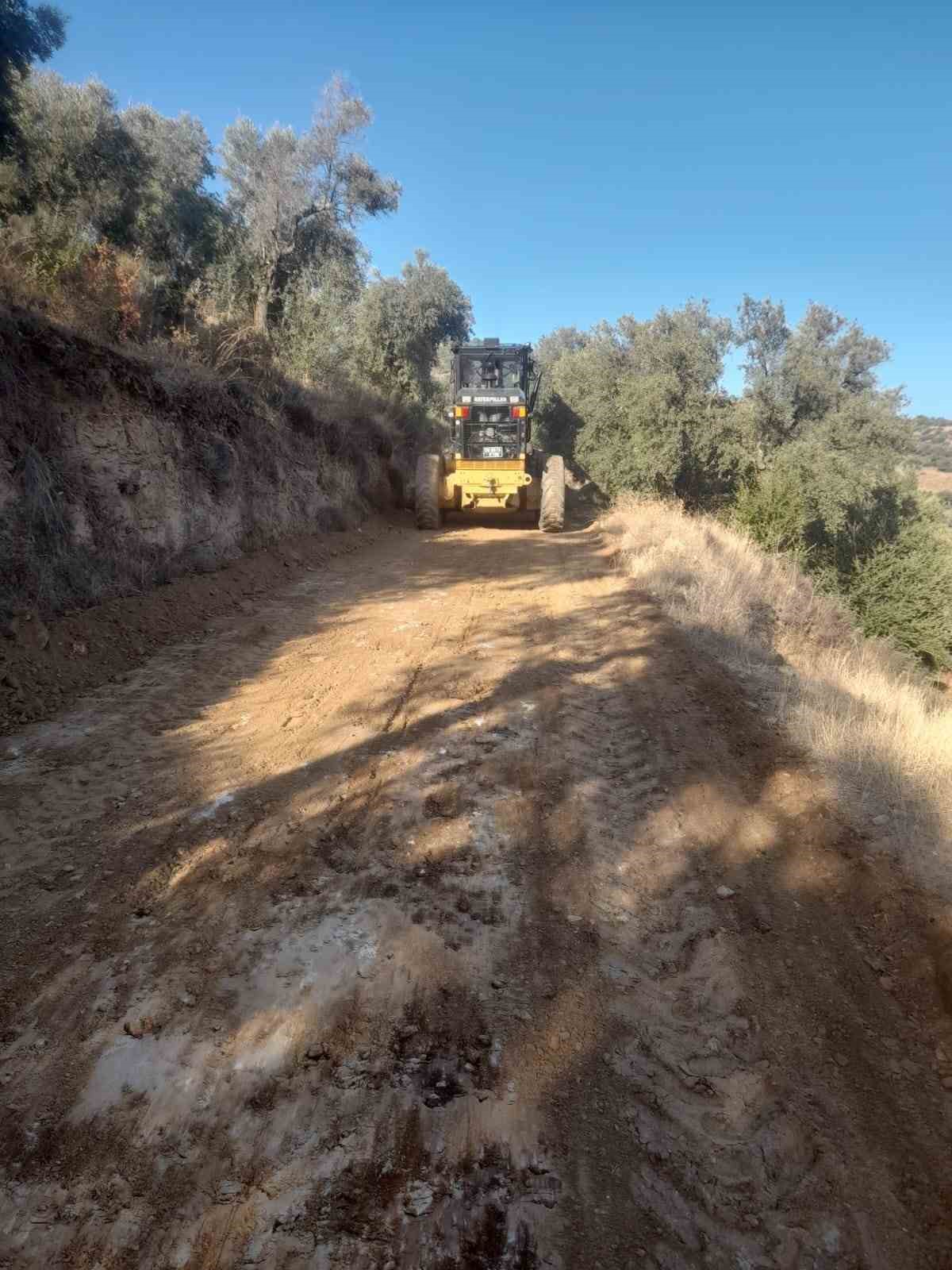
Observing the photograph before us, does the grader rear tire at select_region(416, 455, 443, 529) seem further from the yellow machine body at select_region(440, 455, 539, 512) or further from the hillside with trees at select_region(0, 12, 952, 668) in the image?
the hillside with trees at select_region(0, 12, 952, 668)

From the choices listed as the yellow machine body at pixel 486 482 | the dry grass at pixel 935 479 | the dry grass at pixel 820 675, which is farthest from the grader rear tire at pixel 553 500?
the dry grass at pixel 935 479

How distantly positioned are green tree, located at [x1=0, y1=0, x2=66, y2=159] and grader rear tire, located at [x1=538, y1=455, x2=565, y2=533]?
9.99 meters

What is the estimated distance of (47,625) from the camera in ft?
18.4

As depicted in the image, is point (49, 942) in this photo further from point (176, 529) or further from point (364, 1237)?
point (176, 529)

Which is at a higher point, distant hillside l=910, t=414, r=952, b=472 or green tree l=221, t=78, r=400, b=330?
green tree l=221, t=78, r=400, b=330

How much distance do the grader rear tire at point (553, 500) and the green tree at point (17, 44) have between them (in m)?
9.99

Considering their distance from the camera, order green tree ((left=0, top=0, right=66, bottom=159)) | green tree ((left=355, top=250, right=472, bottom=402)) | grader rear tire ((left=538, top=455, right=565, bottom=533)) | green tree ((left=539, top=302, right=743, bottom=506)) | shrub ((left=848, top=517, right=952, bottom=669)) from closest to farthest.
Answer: green tree ((left=0, top=0, right=66, bottom=159)) → shrub ((left=848, top=517, right=952, bottom=669)) → grader rear tire ((left=538, top=455, right=565, bottom=533)) → green tree ((left=539, top=302, right=743, bottom=506)) → green tree ((left=355, top=250, right=472, bottom=402))

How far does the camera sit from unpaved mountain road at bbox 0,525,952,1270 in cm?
202

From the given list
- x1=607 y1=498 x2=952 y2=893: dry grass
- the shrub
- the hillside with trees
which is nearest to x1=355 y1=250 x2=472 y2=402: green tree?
the hillside with trees

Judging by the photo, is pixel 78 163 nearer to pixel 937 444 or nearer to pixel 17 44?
pixel 17 44

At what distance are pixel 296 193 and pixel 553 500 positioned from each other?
1300cm

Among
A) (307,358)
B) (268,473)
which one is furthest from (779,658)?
(307,358)

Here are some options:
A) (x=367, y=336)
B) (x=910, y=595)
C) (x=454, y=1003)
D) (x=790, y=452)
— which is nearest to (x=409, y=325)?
(x=367, y=336)

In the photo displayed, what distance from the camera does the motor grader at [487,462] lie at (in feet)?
45.3
